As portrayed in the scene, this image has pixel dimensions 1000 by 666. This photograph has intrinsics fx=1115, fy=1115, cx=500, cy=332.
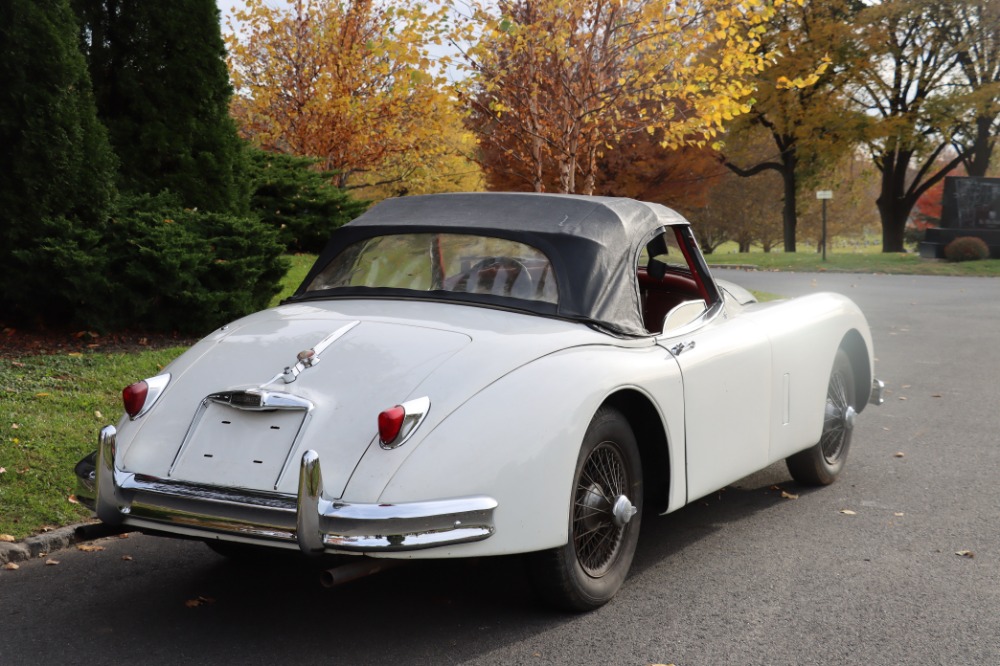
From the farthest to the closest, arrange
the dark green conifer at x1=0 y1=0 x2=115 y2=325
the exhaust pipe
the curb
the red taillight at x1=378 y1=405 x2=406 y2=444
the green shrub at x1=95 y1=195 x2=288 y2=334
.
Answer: the green shrub at x1=95 y1=195 x2=288 y2=334 → the dark green conifer at x1=0 y1=0 x2=115 y2=325 → the curb → the red taillight at x1=378 y1=405 x2=406 y2=444 → the exhaust pipe

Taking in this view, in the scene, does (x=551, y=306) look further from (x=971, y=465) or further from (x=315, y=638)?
(x=971, y=465)

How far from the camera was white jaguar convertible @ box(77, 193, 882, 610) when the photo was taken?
12.1ft

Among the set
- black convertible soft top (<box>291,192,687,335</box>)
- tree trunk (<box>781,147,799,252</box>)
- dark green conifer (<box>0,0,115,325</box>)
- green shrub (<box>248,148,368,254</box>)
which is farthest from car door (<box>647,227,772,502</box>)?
tree trunk (<box>781,147,799,252</box>)

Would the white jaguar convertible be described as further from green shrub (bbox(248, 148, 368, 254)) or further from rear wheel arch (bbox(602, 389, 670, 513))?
green shrub (bbox(248, 148, 368, 254))

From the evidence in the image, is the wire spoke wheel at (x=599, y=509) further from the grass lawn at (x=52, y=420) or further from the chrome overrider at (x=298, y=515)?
the grass lawn at (x=52, y=420)

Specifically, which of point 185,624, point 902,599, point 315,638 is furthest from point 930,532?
point 185,624

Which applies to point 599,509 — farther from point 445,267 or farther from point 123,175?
point 123,175

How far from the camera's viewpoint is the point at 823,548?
524 cm

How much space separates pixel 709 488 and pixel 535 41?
418 inches

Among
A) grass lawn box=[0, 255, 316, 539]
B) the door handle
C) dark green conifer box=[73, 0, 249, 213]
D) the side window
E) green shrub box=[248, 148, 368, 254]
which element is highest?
dark green conifer box=[73, 0, 249, 213]

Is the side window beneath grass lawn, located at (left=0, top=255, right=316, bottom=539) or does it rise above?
above

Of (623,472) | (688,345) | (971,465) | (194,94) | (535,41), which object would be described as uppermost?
(535,41)

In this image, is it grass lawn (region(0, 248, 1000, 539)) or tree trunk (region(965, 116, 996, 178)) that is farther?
tree trunk (region(965, 116, 996, 178))

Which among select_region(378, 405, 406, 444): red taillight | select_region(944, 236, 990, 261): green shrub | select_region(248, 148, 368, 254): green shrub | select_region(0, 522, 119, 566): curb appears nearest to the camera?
select_region(378, 405, 406, 444): red taillight
